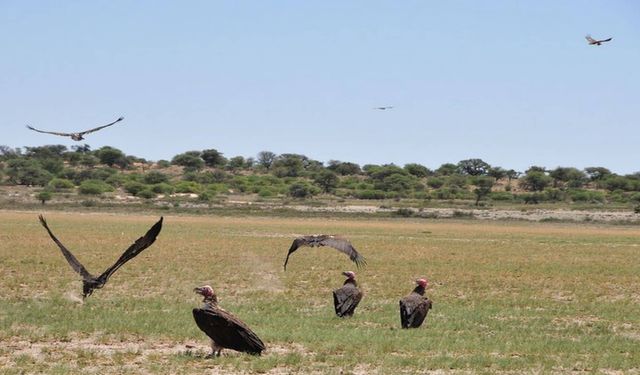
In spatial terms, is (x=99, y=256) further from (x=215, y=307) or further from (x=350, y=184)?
(x=350, y=184)

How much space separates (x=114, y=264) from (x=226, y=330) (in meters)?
2.29

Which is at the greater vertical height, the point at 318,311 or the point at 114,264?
the point at 114,264

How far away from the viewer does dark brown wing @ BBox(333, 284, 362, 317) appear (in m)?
17.2

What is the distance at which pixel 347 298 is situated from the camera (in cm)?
1727

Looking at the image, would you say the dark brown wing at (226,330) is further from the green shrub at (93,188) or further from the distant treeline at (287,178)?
the green shrub at (93,188)

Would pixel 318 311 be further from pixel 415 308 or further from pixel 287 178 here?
pixel 287 178

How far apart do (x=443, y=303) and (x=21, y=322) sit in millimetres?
8844

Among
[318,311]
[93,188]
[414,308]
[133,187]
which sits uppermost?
[133,187]

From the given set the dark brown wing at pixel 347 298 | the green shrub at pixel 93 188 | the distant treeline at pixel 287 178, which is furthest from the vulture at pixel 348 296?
the green shrub at pixel 93 188

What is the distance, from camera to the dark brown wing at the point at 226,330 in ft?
40.7

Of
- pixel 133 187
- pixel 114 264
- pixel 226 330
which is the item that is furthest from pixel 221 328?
pixel 133 187

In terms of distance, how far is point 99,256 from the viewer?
33531 millimetres

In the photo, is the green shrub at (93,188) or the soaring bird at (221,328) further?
the green shrub at (93,188)

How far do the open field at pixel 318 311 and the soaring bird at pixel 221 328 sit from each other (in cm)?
22
